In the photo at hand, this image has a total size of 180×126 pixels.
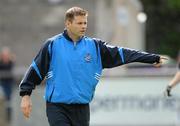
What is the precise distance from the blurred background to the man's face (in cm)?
401

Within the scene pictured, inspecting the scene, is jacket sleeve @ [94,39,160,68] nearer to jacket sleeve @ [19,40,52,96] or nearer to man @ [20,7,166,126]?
man @ [20,7,166,126]

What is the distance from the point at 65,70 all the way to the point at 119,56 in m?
0.68

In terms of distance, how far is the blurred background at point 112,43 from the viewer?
19.9 meters

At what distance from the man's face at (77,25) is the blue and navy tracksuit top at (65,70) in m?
0.11

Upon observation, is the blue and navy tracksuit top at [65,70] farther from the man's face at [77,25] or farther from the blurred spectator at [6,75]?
the blurred spectator at [6,75]

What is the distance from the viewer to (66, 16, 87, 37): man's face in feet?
34.0

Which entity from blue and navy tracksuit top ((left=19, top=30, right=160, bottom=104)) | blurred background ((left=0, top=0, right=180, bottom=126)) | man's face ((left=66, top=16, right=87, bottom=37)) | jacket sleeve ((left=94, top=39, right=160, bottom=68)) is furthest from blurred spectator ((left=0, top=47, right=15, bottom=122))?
man's face ((left=66, top=16, right=87, bottom=37))

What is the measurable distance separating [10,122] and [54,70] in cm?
1004

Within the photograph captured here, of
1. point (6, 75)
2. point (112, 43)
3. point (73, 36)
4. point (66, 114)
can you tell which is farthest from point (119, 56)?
point (112, 43)

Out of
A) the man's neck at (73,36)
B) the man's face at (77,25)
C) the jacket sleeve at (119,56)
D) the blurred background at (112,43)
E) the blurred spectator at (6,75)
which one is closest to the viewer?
the man's face at (77,25)

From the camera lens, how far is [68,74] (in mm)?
10414

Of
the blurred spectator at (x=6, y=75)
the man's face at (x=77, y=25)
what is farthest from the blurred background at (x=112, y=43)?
the man's face at (x=77, y=25)

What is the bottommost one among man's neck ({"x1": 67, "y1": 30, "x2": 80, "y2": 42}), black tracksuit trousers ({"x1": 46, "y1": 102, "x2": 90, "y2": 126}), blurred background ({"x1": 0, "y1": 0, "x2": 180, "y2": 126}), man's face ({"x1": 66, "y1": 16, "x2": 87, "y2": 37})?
blurred background ({"x1": 0, "y1": 0, "x2": 180, "y2": 126})

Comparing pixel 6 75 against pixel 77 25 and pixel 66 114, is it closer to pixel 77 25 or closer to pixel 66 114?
pixel 66 114
